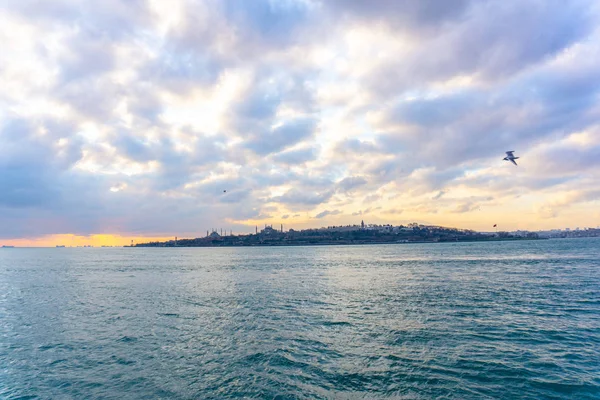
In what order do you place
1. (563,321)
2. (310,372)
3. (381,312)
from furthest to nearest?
(381,312) → (563,321) → (310,372)

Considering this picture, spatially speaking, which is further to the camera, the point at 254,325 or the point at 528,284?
the point at 528,284

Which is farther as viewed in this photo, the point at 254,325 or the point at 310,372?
the point at 254,325

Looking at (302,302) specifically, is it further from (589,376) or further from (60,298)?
(60,298)

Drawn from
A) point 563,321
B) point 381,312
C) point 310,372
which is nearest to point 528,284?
point 563,321

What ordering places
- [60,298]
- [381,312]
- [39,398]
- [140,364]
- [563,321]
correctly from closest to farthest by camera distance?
[39,398] < [140,364] < [563,321] < [381,312] < [60,298]

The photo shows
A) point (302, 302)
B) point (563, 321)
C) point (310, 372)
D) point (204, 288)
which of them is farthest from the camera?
point (204, 288)

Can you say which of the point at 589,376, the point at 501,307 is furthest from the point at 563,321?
the point at 589,376

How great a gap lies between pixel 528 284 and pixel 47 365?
57545mm

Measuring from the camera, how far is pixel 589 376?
18.7 m

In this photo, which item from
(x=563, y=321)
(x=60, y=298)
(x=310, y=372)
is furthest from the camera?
(x=60, y=298)

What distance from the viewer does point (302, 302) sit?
138ft

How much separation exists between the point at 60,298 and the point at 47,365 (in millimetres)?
33739

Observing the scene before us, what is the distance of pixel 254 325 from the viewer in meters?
31.6

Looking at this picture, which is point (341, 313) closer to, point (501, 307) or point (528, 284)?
point (501, 307)
